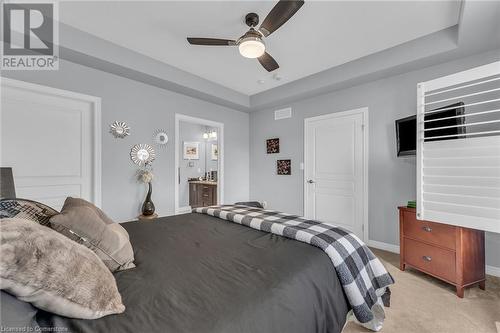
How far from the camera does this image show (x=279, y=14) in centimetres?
180

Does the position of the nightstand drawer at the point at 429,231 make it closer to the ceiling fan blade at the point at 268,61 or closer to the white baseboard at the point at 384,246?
the white baseboard at the point at 384,246

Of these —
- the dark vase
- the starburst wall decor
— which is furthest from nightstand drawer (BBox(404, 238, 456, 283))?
the starburst wall decor

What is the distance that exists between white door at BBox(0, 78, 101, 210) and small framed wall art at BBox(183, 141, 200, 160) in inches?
121

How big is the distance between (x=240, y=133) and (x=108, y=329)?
435 centimetres

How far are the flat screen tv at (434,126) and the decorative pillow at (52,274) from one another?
8.23 ft

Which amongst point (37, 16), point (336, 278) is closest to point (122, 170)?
point (37, 16)

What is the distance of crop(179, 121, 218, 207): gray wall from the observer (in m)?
5.90

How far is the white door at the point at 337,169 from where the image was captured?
342 centimetres

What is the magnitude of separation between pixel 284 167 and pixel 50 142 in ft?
11.4

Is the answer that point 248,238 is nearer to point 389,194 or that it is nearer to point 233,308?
point 233,308

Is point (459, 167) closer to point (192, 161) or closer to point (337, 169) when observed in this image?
point (337, 169)

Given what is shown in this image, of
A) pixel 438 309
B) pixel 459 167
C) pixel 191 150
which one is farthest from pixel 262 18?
pixel 191 150

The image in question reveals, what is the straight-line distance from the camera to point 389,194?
10.3ft

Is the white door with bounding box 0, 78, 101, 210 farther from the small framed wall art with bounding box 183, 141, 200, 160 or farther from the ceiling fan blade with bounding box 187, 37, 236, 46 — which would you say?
the small framed wall art with bounding box 183, 141, 200, 160
